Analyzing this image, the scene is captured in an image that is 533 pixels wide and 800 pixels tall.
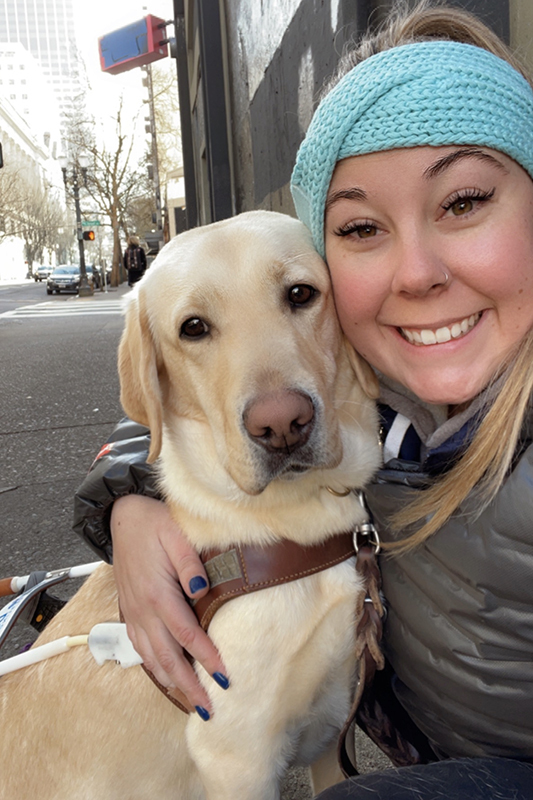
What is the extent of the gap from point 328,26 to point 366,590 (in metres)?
3.03

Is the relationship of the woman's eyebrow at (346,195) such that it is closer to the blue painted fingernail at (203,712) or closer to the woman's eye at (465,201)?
the woman's eye at (465,201)

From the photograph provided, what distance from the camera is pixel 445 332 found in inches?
61.6

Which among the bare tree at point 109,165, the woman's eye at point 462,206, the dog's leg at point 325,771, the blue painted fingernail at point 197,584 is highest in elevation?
the bare tree at point 109,165

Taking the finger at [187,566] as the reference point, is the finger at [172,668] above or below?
below

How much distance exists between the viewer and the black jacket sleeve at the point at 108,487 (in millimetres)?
2143

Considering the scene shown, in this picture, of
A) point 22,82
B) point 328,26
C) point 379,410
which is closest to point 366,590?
point 379,410

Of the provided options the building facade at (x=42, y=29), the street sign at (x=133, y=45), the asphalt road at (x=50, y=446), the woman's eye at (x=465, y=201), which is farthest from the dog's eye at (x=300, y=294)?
the building facade at (x=42, y=29)

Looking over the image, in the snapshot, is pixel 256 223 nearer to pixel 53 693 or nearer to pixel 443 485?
pixel 443 485

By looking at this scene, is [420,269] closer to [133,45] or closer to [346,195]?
[346,195]

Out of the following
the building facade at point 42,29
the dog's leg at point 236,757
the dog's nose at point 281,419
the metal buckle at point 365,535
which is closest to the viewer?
the dog's nose at point 281,419

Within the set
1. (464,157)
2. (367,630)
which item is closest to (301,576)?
(367,630)

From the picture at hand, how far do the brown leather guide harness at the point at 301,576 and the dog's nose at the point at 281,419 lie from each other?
0.32 metres

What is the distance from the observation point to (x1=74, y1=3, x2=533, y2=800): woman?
54.9 inches

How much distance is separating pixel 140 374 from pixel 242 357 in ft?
1.24
